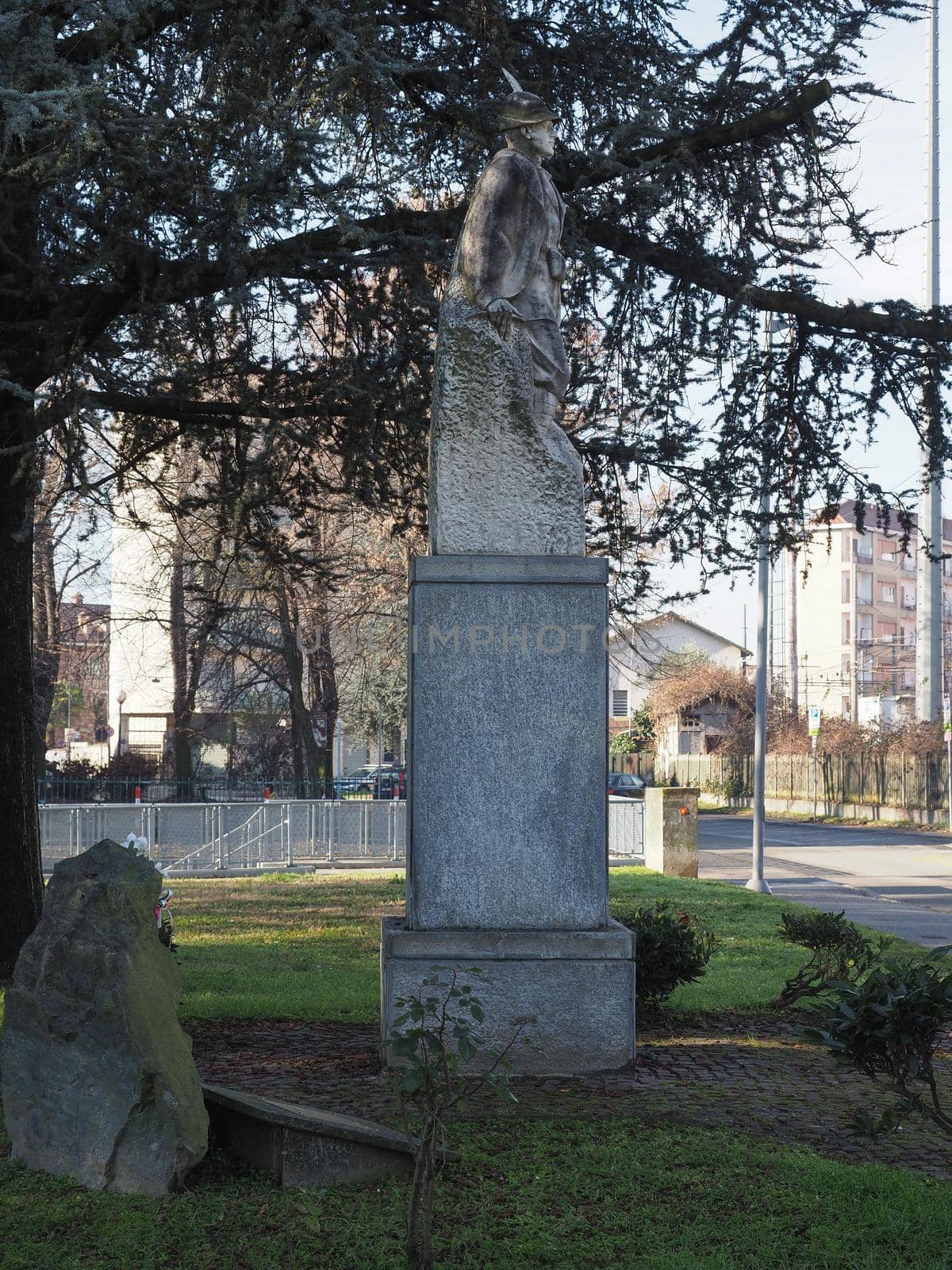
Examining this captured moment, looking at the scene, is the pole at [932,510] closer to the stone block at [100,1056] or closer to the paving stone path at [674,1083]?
the paving stone path at [674,1083]

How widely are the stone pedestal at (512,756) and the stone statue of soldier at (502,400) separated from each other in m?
0.26

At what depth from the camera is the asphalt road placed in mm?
18250

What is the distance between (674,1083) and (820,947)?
310 centimetres

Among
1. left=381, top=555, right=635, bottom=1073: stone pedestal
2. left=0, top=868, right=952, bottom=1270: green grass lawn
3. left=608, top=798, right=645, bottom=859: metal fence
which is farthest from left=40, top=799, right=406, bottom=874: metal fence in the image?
left=0, top=868, right=952, bottom=1270: green grass lawn

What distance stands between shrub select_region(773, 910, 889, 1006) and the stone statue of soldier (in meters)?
3.64

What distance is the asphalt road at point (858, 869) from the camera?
18.2 meters

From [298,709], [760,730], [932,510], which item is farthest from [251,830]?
[932,510]

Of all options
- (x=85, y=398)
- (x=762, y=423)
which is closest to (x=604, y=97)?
(x=762, y=423)

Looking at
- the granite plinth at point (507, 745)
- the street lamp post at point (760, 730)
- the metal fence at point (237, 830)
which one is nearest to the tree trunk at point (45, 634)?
the metal fence at point (237, 830)

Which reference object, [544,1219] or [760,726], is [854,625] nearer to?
[760,726]

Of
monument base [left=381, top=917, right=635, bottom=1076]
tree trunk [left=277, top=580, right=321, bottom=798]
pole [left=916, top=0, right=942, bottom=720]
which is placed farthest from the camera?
pole [left=916, top=0, right=942, bottom=720]

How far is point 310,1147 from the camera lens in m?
5.03

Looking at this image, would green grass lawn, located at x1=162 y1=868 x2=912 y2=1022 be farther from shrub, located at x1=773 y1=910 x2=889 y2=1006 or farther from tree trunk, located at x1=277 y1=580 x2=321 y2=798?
tree trunk, located at x1=277 y1=580 x2=321 y2=798

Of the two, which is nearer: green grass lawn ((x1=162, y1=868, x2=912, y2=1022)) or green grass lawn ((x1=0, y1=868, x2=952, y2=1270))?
green grass lawn ((x1=0, y1=868, x2=952, y2=1270))
